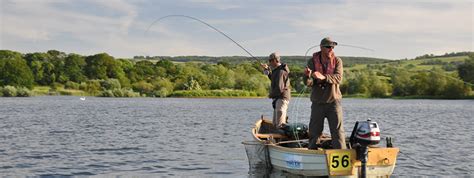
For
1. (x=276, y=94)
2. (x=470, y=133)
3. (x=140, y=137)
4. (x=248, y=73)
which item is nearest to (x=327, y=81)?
(x=276, y=94)

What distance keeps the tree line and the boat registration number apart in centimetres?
6926

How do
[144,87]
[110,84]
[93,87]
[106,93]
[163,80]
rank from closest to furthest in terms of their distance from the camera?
[106,93]
[93,87]
[110,84]
[144,87]
[163,80]

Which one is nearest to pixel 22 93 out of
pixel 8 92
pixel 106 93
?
pixel 8 92

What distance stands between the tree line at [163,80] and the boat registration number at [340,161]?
227 feet

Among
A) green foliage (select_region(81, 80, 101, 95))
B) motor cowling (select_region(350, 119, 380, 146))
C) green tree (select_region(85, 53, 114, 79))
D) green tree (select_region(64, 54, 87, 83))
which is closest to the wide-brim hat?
motor cowling (select_region(350, 119, 380, 146))

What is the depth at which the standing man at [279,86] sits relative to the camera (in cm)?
1342

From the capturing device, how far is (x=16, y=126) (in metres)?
26.1

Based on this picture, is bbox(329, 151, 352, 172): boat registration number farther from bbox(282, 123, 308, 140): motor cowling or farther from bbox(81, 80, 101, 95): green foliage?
bbox(81, 80, 101, 95): green foliage

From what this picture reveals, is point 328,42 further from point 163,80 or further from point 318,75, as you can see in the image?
point 163,80

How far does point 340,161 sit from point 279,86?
3.52 m

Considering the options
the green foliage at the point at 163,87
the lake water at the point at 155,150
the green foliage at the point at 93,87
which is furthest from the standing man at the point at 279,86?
the green foliage at the point at 163,87

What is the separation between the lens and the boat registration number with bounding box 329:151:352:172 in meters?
10.3

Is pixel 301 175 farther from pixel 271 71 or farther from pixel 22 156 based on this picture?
pixel 22 156

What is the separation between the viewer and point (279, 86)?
13.5 m
